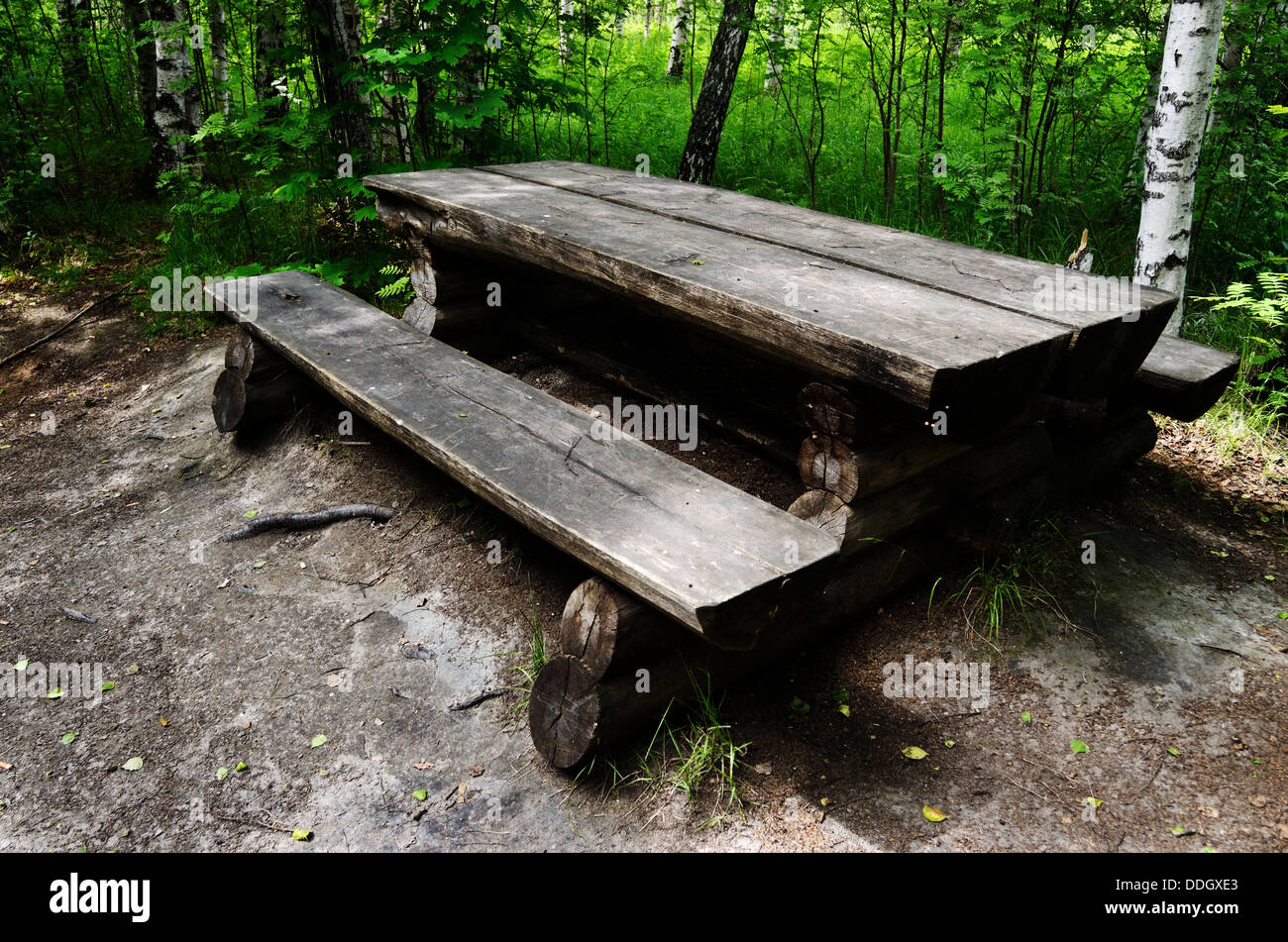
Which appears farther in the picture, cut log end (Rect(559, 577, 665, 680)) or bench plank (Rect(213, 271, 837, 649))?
cut log end (Rect(559, 577, 665, 680))

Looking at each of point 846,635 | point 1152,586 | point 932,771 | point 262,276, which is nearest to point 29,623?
point 262,276

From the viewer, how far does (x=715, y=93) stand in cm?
634

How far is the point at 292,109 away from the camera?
221 inches

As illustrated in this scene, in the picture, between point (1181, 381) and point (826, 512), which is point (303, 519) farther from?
point (1181, 381)

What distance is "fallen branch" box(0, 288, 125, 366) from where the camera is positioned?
229 inches

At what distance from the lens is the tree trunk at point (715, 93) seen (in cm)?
598

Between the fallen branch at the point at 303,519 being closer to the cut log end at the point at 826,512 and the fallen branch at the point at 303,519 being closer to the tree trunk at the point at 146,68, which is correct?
the cut log end at the point at 826,512

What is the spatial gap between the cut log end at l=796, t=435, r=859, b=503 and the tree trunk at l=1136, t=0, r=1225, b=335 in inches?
94.8

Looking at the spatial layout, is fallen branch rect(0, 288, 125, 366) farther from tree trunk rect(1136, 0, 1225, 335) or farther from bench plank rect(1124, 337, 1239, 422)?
tree trunk rect(1136, 0, 1225, 335)

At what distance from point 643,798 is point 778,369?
6.41 feet

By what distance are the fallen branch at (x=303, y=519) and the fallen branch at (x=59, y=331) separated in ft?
9.83

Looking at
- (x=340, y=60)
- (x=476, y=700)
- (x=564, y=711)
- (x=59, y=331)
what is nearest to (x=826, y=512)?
(x=564, y=711)

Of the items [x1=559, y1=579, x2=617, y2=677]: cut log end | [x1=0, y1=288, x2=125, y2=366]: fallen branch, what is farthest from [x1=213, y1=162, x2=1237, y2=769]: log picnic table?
[x1=0, y1=288, x2=125, y2=366]: fallen branch

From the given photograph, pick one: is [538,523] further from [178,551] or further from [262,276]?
[262,276]
